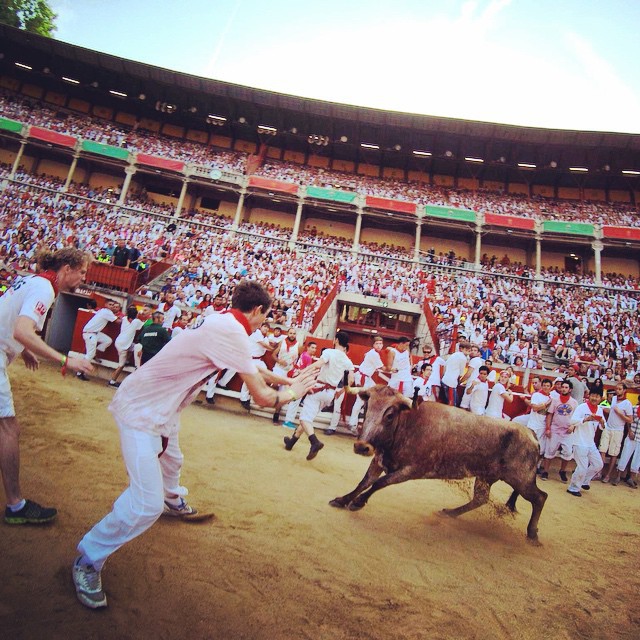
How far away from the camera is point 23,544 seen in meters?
2.65

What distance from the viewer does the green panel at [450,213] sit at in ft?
98.2

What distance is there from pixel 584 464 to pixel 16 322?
8.92 m

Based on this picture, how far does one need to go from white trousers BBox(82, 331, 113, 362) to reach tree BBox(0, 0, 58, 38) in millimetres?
44351

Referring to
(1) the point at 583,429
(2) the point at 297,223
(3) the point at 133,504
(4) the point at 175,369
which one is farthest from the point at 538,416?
(2) the point at 297,223

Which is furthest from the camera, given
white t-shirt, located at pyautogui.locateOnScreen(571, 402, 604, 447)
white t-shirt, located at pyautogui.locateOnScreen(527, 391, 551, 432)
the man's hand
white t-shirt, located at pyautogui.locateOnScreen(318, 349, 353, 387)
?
white t-shirt, located at pyautogui.locateOnScreen(527, 391, 551, 432)

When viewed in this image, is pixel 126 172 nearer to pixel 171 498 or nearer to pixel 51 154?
pixel 51 154

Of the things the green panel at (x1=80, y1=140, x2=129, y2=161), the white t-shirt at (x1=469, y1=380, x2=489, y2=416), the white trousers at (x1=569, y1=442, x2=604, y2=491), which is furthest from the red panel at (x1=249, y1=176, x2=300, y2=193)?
the white trousers at (x1=569, y1=442, x2=604, y2=491)

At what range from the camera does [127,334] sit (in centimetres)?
919

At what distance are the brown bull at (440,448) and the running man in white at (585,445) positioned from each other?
340cm

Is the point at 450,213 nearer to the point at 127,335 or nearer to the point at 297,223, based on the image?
the point at 297,223

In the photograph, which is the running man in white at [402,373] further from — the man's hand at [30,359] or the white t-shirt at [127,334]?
the white t-shirt at [127,334]

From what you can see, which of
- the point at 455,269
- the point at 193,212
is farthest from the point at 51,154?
the point at 455,269

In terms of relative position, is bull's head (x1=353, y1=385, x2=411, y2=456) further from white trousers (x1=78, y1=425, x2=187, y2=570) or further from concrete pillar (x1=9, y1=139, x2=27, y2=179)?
concrete pillar (x1=9, y1=139, x2=27, y2=179)

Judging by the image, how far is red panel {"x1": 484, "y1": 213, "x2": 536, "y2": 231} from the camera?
29766 mm
